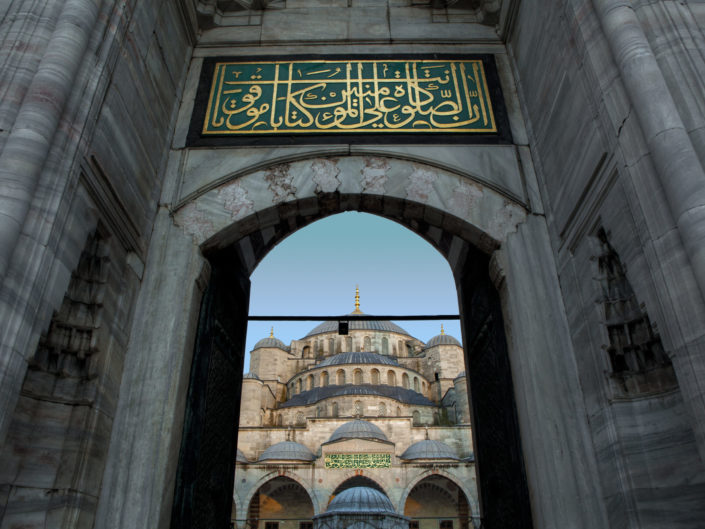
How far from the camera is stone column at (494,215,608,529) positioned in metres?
2.95

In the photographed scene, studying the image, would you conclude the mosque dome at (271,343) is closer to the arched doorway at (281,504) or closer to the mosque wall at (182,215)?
the arched doorway at (281,504)

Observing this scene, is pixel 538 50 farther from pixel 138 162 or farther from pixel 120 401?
pixel 120 401

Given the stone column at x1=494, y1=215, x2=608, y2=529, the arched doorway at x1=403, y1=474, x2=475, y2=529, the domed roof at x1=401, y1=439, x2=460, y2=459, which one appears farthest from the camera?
the domed roof at x1=401, y1=439, x2=460, y2=459

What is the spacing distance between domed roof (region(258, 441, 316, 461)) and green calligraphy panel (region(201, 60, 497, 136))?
30.7 metres

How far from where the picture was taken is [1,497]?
99.3 inches

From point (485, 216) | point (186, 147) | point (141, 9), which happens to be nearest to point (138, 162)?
point (186, 147)

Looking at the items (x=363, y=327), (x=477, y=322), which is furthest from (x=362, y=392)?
(x=477, y=322)

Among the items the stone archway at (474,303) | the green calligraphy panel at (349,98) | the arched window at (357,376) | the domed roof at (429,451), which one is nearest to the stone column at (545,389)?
the stone archway at (474,303)

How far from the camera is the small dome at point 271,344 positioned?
51.4m

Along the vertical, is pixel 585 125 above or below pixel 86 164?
above

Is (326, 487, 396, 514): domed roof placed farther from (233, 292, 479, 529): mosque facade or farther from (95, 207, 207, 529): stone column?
(95, 207, 207, 529): stone column

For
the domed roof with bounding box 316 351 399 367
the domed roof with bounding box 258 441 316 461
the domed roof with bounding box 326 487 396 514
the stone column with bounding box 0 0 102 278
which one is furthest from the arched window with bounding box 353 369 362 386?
the stone column with bounding box 0 0 102 278

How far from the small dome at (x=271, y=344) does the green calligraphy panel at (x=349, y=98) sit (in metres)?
47.9

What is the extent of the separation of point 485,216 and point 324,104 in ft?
5.36
